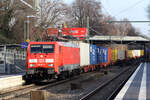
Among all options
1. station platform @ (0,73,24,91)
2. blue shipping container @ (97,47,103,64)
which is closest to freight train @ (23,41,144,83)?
station platform @ (0,73,24,91)

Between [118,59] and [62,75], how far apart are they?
31.4 metres

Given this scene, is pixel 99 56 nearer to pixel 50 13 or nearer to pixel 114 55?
pixel 114 55

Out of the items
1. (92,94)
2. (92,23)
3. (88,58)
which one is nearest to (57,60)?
(92,94)

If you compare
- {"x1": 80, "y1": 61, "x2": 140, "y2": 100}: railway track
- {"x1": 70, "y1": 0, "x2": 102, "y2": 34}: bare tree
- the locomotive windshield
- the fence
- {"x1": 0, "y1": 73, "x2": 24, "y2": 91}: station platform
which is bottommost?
{"x1": 80, "y1": 61, "x2": 140, "y2": 100}: railway track

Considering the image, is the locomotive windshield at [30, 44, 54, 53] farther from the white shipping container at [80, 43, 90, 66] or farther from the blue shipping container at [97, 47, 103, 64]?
the blue shipping container at [97, 47, 103, 64]

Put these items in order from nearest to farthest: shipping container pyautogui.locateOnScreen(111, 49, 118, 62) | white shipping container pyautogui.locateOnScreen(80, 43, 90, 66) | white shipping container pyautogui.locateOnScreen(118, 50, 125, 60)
A: 1. white shipping container pyautogui.locateOnScreen(80, 43, 90, 66)
2. shipping container pyautogui.locateOnScreen(111, 49, 118, 62)
3. white shipping container pyautogui.locateOnScreen(118, 50, 125, 60)

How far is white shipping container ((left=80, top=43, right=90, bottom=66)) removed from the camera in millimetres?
26680

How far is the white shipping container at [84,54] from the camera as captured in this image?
2668cm

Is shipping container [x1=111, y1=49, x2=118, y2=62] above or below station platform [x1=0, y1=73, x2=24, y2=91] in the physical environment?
above

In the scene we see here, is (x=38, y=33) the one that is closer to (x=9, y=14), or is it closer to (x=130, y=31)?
(x=9, y=14)

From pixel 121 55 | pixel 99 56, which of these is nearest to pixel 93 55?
pixel 99 56

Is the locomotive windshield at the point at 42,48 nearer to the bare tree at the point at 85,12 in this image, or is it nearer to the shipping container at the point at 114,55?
the shipping container at the point at 114,55

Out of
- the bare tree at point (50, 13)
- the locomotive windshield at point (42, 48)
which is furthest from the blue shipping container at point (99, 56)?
the locomotive windshield at point (42, 48)

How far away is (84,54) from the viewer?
1086 inches
